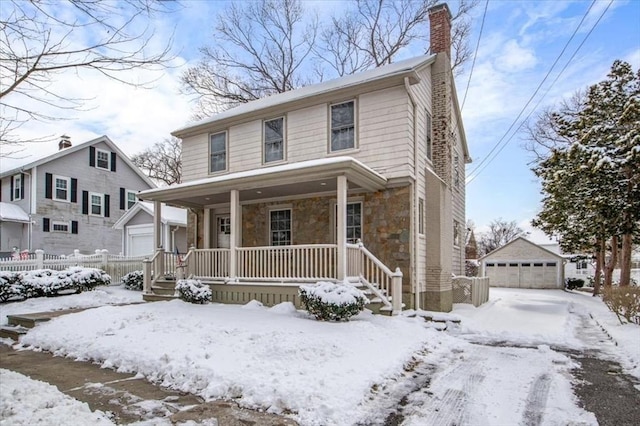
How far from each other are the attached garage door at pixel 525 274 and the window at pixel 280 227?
21432 mm

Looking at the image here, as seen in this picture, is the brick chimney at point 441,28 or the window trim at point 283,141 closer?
the window trim at point 283,141

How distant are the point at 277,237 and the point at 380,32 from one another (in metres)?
16.3

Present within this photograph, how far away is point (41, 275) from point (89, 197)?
42.6 ft

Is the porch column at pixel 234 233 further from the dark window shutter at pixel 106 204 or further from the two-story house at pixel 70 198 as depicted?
the dark window shutter at pixel 106 204

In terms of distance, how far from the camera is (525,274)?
28734mm

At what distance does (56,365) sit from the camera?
6.56 metres

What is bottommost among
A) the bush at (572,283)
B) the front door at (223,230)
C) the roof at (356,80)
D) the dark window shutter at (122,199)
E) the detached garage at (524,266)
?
the bush at (572,283)

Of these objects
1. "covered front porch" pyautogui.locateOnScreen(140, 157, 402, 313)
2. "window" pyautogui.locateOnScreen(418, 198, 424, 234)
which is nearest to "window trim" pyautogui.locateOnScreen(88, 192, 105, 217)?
"covered front porch" pyautogui.locateOnScreen(140, 157, 402, 313)

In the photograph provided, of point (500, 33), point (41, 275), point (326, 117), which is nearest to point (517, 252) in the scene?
point (500, 33)

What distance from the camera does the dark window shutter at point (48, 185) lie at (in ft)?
75.5

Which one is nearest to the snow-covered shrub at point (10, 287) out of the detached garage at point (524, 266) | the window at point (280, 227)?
the window at point (280, 227)

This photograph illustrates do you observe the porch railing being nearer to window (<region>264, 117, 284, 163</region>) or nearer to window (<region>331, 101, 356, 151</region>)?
window (<region>331, 101, 356, 151</region>)

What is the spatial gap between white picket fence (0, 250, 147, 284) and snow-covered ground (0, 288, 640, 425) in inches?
253

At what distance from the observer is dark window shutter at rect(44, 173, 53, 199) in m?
23.0
